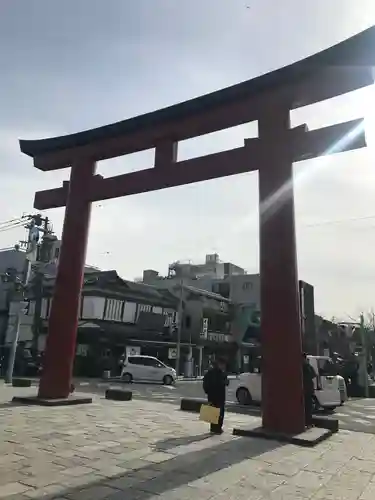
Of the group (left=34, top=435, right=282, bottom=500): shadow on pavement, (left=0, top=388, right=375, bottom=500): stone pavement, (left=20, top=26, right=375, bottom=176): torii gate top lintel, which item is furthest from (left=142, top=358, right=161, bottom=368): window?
(left=34, top=435, right=282, bottom=500): shadow on pavement

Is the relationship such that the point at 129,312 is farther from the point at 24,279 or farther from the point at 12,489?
the point at 12,489

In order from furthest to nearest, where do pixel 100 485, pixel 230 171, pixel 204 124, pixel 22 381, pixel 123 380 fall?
pixel 123 380 < pixel 22 381 < pixel 204 124 < pixel 230 171 < pixel 100 485

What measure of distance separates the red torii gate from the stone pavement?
4.72ft

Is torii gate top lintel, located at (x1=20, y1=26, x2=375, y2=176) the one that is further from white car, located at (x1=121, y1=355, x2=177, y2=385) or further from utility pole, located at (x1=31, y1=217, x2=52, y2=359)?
utility pole, located at (x1=31, y1=217, x2=52, y2=359)

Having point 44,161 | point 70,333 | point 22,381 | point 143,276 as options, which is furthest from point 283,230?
point 143,276

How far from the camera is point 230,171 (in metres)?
9.96

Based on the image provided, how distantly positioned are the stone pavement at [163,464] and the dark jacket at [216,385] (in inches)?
26.1

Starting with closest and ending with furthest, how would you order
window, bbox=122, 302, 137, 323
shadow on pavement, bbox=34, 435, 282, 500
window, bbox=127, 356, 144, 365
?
shadow on pavement, bbox=34, 435, 282, 500, window, bbox=127, 356, 144, 365, window, bbox=122, 302, 137, 323

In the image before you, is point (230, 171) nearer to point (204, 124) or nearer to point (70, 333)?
point (204, 124)

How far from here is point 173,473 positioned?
5488 mm

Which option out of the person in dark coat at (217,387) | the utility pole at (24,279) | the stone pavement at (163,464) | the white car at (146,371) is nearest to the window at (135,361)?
the white car at (146,371)

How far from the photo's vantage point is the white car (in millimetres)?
26938

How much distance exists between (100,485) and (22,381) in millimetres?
14899

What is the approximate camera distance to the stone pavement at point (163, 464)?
15.7 ft
